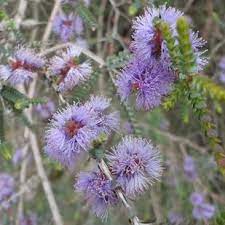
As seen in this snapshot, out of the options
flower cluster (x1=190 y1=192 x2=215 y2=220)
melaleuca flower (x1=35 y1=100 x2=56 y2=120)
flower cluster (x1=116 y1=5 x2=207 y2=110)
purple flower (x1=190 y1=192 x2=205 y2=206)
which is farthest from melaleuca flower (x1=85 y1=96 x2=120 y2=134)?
purple flower (x1=190 y1=192 x2=205 y2=206)

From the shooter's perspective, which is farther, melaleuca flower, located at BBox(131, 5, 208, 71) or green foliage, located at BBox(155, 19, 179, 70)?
melaleuca flower, located at BBox(131, 5, 208, 71)

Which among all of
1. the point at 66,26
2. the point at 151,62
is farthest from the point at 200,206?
the point at 151,62

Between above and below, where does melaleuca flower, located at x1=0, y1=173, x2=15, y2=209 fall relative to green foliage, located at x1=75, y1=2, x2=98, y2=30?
below

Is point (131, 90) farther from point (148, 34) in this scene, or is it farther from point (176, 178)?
point (176, 178)

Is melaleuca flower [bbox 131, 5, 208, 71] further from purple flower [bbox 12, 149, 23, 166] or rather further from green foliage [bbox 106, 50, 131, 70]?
purple flower [bbox 12, 149, 23, 166]

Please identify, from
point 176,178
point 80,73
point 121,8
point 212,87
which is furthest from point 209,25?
point 212,87

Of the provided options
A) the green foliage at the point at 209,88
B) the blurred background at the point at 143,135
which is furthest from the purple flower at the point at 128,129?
the green foliage at the point at 209,88

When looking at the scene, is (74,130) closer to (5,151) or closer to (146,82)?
(146,82)

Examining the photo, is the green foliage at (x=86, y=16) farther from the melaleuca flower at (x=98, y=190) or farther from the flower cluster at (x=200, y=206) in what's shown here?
the flower cluster at (x=200, y=206)
